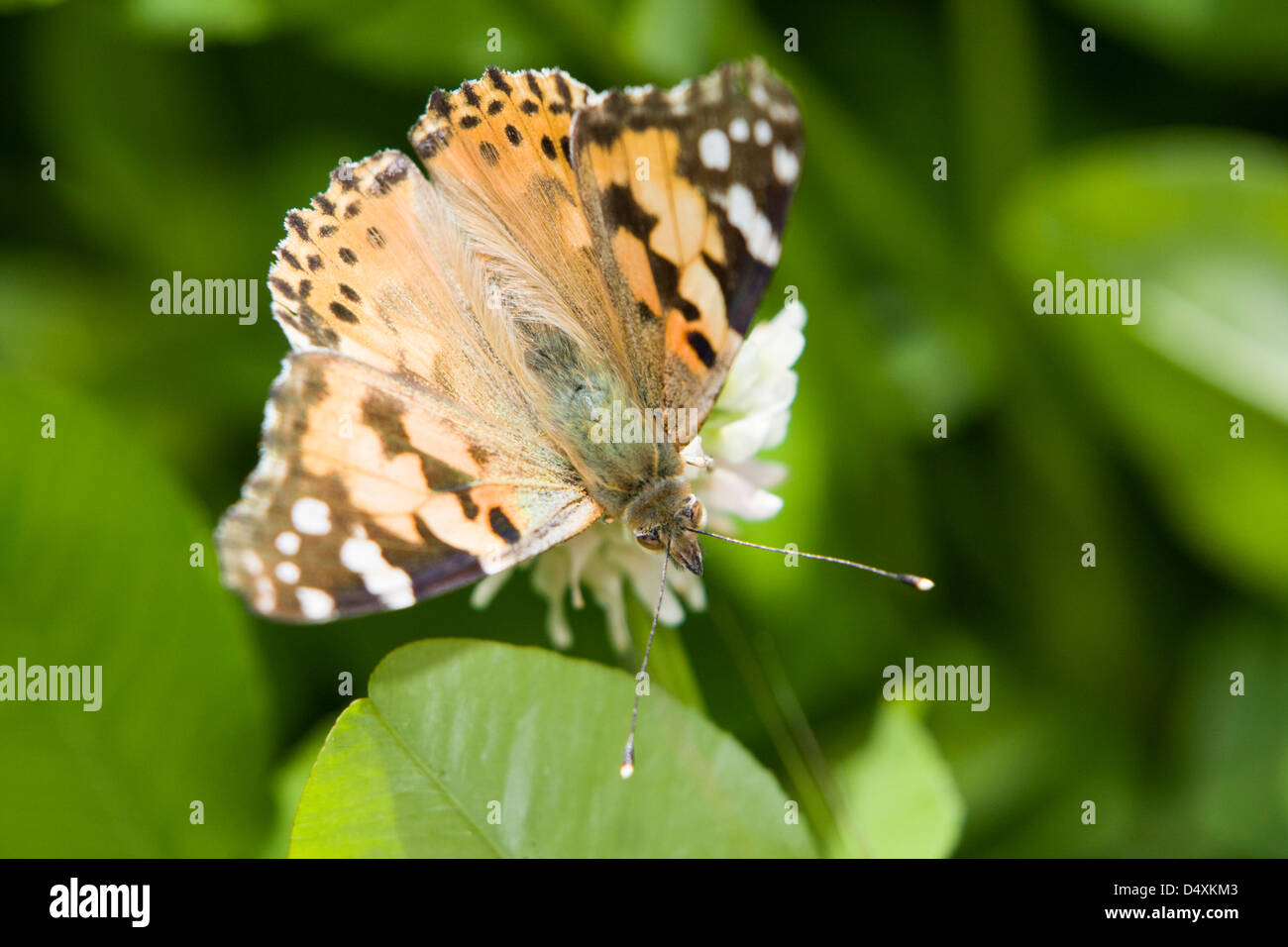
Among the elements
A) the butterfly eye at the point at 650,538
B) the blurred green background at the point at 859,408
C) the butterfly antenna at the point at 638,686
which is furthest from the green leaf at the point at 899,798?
the butterfly eye at the point at 650,538

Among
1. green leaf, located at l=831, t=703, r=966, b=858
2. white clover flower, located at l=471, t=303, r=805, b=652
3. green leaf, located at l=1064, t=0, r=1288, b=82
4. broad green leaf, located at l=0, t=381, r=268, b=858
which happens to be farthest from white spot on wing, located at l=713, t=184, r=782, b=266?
green leaf, located at l=1064, t=0, r=1288, b=82

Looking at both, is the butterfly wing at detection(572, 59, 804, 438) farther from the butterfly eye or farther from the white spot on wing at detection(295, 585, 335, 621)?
the white spot on wing at detection(295, 585, 335, 621)

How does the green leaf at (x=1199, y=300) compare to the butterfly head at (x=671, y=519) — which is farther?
the green leaf at (x=1199, y=300)

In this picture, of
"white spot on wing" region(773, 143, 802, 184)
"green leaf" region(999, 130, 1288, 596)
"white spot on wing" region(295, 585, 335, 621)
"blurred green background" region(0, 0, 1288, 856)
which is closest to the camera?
"white spot on wing" region(295, 585, 335, 621)

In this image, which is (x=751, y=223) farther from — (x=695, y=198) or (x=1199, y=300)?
(x=1199, y=300)

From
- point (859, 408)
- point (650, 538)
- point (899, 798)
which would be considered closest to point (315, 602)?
point (650, 538)

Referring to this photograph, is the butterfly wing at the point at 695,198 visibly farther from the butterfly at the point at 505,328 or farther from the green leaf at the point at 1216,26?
the green leaf at the point at 1216,26
